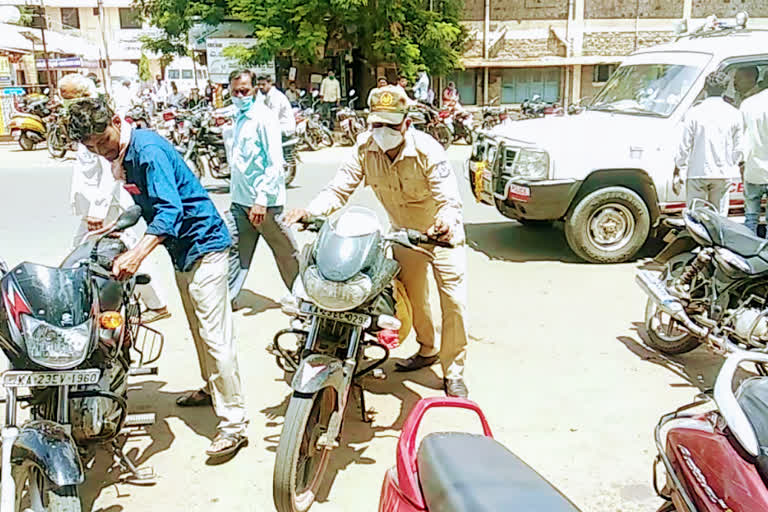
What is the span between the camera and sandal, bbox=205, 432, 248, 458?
12.1ft

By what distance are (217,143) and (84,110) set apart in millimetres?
9121

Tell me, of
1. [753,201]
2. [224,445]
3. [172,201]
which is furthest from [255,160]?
[753,201]

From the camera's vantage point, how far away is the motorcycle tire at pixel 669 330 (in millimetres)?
4949

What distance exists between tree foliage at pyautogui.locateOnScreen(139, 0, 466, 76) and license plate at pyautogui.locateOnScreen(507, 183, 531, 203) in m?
12.3

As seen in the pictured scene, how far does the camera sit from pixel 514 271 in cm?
710

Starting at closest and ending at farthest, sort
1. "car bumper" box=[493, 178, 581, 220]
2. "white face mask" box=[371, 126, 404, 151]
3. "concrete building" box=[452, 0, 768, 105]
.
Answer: "white face mask" box=[371, 126, 404, 151]
"car bumper" box=[493, 178, 581, 220]
"concrete building" box=[452, 0, 768, 105]

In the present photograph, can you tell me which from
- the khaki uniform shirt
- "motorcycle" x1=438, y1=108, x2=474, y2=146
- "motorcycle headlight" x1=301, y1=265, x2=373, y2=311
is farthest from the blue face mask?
"motorcycle" x1=438, y1=108, x2=474, y2=146

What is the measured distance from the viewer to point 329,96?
19469 mm

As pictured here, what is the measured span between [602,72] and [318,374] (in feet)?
74.7

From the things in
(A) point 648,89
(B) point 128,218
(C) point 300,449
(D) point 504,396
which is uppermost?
(A) point 648,89

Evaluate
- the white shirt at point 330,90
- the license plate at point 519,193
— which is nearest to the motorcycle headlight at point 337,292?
the license plate at point 519,193

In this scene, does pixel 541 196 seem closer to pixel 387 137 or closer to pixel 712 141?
pixel 712 141

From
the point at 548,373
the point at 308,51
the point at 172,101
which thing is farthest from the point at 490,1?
the point at 548,373

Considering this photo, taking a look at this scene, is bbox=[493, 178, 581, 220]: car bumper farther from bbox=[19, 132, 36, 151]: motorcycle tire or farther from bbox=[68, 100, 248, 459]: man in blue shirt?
bbox=[19, 132, 36, 151]: motorcycle tire
